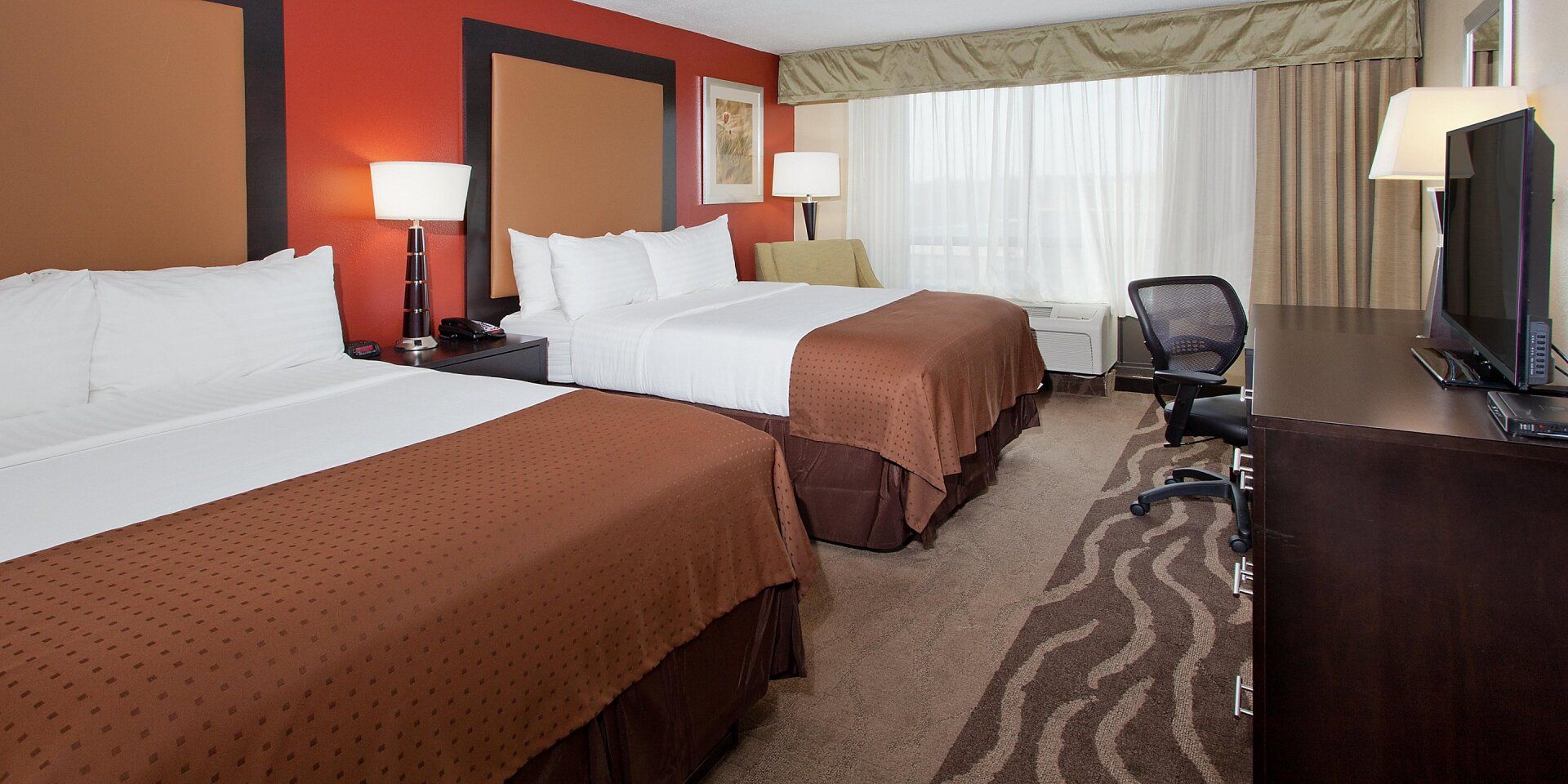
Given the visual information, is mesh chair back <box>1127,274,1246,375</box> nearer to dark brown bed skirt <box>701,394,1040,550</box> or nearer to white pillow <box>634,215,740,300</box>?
dark brown bed skirt <box>701,394,1040,550</box>

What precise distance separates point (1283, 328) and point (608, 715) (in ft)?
7.89

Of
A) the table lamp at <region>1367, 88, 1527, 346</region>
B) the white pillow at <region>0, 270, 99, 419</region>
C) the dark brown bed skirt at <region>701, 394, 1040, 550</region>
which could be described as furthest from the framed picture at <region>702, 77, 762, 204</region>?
the white pillow at <region>0, 270, 99, 419</region>

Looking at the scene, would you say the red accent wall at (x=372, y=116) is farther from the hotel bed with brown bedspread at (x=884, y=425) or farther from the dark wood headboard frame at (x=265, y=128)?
the hotel bed with brown bedspread at (x=884, y=425)

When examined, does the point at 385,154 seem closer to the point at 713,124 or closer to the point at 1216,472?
the point at 713,124

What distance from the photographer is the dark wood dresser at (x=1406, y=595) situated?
4.58 feet

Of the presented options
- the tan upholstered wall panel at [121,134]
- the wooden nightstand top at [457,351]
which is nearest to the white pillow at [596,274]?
the wooden nightstand top at [457,351]

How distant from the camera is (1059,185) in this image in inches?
237

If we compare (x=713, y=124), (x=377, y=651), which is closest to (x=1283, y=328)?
(x=377, y=651)

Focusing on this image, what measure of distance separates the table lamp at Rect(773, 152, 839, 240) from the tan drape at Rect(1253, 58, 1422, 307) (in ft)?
8.51

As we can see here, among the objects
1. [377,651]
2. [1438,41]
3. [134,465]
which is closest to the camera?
[377,651]

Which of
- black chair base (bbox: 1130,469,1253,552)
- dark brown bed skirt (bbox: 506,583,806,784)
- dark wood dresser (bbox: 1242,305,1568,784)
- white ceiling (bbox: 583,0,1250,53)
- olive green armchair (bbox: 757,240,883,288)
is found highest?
white ceiling (bbox: 583,0,1250,53)

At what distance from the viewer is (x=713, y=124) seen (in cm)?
601

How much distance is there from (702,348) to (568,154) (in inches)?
69.4

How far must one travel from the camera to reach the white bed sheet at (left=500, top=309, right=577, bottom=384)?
4082 mm
